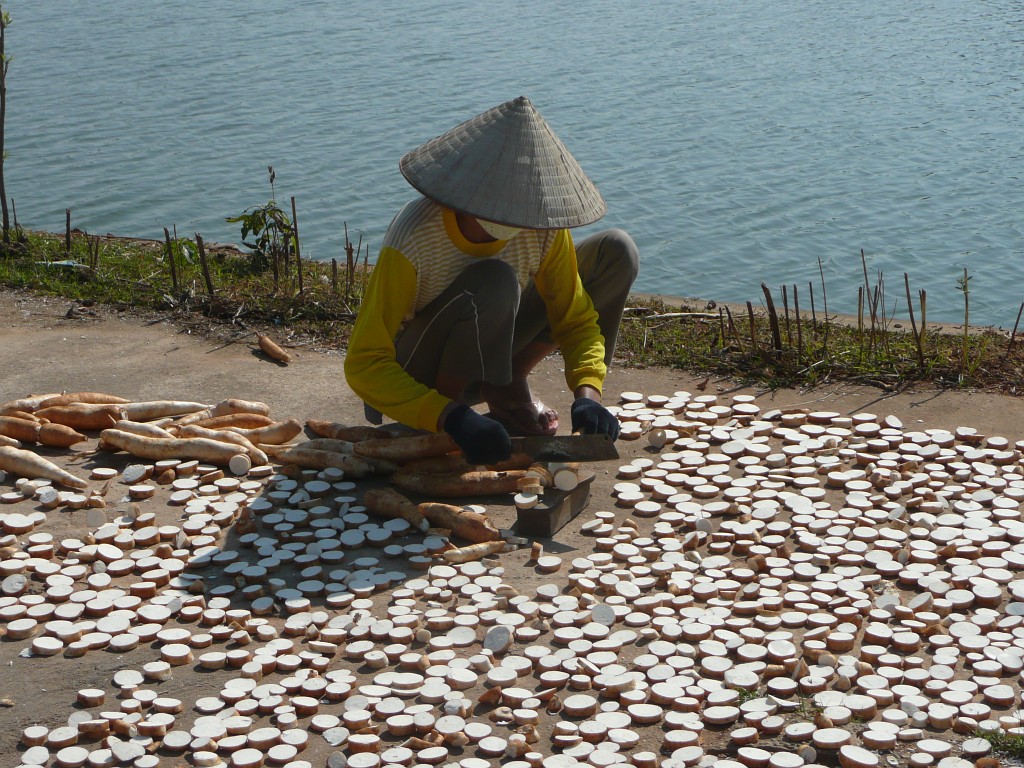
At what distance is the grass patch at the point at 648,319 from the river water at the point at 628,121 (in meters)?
1.94

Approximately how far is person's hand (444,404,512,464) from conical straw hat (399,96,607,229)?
21.3 inches

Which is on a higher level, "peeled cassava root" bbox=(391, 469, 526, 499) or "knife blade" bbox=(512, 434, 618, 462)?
"knife blade" bbox=(512, 434, 618, 462)

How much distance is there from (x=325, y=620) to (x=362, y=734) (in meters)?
0.49

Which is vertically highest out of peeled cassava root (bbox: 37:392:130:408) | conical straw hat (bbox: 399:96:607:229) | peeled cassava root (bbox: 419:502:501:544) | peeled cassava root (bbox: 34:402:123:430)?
conical straw hat (bbox: 399:96:607:229)

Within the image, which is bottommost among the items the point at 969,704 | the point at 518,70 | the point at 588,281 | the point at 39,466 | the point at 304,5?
the point at 969,704

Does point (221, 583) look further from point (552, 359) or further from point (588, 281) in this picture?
point (552, 359)

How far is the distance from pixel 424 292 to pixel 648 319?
1.92 m

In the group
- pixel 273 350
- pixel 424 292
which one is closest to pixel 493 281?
pixel 424 292

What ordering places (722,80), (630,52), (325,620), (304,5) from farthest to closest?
(304,5) → (630,52) → (722,80) → (325,620)

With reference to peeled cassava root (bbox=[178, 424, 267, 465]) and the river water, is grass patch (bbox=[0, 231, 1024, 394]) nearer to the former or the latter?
peeled cassava root (bbox=[178, 424, 267, 465])

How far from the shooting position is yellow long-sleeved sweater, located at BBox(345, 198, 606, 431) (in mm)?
3139

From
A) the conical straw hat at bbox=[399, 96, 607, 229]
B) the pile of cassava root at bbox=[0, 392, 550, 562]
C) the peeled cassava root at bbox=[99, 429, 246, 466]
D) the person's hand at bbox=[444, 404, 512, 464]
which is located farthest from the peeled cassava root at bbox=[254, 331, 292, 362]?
the person's hand at bbox=[444, 404, 512, 464]

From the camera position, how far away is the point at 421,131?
10.3 metres

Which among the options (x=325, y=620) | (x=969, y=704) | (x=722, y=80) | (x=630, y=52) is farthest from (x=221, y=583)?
(x=630, y=52)
